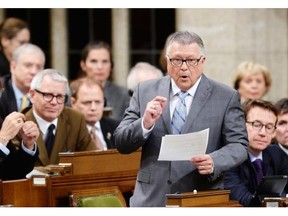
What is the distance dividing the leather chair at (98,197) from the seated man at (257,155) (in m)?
0.80

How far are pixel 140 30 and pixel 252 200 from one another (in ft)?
20.9

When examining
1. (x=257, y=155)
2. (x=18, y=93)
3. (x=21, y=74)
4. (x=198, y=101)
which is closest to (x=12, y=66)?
(x=21, y=74)

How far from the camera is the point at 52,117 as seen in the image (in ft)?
31.2

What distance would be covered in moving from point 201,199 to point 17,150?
178cm

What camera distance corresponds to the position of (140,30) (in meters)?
14.6

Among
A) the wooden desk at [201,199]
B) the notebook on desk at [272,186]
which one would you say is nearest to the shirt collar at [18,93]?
the notebook on desk at [272,186]

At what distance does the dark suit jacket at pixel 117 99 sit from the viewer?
11719 millimetres

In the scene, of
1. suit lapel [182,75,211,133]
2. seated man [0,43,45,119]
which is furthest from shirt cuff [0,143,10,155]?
seated man [0,43,45,119]

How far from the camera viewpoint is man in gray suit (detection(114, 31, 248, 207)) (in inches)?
303

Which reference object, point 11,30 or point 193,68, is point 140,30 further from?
point 193,68

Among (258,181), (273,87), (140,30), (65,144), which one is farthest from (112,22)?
(258,181)

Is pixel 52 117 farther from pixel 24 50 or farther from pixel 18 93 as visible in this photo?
pixel 24 50

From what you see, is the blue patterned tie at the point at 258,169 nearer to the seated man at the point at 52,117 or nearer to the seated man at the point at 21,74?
the seated man at the point at 52,117

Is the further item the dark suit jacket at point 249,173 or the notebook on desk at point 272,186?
the dark suit jacket at point 249,173
